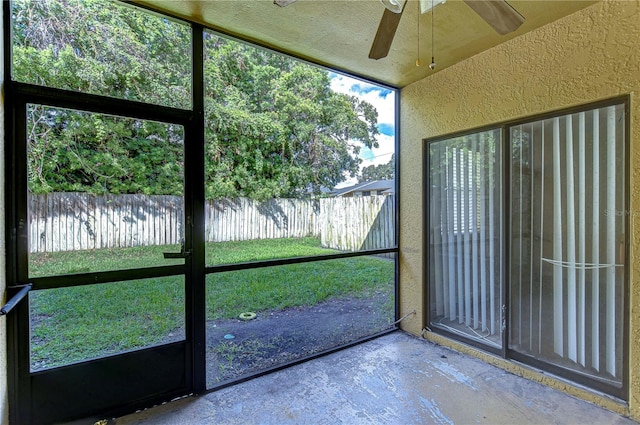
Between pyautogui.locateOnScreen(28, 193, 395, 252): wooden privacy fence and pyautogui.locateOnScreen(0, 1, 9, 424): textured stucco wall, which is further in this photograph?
pyautogui.locateOnScreen(28, 193, 395, 252): wooden privacy fence

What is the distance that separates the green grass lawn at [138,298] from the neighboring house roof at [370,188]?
556 millimetres

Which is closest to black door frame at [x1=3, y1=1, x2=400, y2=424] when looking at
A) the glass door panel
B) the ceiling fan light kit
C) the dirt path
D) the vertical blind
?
the dirt path

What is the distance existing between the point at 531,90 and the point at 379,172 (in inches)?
56.7

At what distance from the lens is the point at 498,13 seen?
1.41 metres

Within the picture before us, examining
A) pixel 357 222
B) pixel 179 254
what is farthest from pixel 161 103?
pixel 357 222

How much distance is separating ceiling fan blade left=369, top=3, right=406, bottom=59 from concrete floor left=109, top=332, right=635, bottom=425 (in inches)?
88.2

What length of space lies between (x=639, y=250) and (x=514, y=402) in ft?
4.15

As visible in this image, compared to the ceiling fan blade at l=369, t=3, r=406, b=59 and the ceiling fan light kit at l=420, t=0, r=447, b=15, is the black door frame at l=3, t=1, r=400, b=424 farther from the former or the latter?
the ceiling fan light kit at l=420, t=0, r=447, b=15

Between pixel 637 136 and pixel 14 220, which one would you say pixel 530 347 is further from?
pixel 14 220

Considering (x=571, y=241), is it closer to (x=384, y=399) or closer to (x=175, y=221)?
(x=384, y=399)

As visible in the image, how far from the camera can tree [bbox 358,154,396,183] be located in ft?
10.2

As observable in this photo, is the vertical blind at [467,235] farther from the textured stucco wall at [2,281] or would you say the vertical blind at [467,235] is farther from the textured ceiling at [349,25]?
the textured stucco wall at [2,281]

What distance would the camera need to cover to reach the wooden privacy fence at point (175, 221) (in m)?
1.79

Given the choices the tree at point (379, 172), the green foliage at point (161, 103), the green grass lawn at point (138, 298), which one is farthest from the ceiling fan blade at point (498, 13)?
the green grass lawn at point (138, 298)
